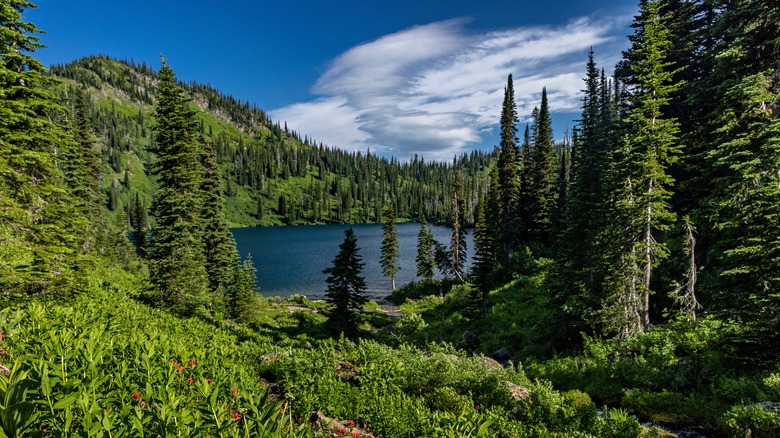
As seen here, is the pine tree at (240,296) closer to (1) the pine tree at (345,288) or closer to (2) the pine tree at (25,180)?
(1) the pine tree at (345,288)

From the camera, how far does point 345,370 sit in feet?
32.4

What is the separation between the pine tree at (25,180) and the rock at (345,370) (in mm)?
9163

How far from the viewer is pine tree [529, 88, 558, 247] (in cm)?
5206

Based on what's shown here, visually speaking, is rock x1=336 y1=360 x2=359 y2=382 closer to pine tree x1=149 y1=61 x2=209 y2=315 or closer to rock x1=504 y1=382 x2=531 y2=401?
rock x1=504 y1=382 x2=531 y2=401

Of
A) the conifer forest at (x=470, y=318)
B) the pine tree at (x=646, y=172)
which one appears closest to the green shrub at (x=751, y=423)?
the conifer forest at (x=470, y=318)

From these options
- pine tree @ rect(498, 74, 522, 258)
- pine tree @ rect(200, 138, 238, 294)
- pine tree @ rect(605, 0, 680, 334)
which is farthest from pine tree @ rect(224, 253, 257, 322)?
pine tree @ rect(498, 74, 522, 258)

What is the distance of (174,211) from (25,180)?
1049 cm

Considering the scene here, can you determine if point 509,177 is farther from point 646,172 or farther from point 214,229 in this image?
point 214,229

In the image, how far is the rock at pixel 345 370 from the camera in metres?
9.53

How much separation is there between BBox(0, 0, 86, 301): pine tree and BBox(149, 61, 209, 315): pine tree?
6932 millimetres

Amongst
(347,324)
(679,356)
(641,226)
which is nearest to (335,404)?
(679,356)

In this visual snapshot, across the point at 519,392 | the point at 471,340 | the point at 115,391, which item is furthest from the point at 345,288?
the point at 115,391

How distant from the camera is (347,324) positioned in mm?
27266

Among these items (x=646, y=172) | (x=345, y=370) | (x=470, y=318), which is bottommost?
(x=470, y=318)
